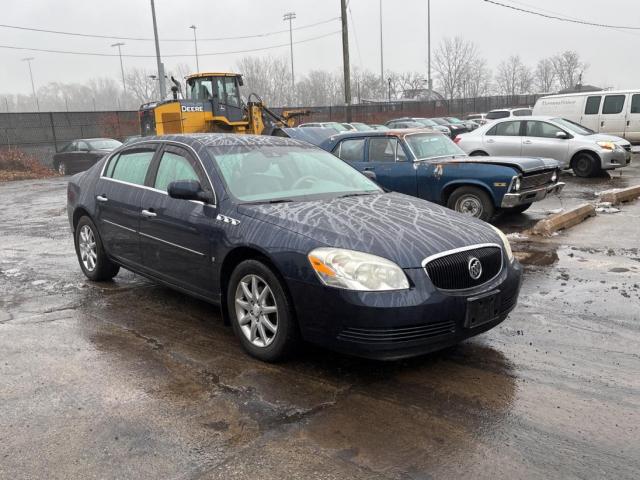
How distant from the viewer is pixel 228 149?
4.91 meters

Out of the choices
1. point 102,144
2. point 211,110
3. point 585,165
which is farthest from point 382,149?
point 102,144

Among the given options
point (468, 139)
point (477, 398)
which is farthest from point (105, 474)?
point (468, 139)

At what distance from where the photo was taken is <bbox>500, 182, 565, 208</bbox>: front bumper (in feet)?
27.3

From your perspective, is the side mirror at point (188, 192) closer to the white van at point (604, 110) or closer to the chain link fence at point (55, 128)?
the white van at point (604, 110)

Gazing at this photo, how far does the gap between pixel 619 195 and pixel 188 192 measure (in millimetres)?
8875

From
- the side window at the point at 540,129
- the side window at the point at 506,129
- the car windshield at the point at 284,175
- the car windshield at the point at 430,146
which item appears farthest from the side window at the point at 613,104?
the car windshield at the point at 284,175

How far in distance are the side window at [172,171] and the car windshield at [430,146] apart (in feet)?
15.9

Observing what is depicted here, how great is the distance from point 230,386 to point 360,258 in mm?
1207

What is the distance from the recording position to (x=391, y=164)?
356 inches

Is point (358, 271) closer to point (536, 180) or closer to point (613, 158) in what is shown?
point (536, 180)

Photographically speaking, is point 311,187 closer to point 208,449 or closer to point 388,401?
point 388,401

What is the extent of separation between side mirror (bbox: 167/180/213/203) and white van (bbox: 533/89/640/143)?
1694cm

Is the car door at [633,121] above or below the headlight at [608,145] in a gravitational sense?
above

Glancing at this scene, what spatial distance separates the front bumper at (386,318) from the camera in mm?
3463
